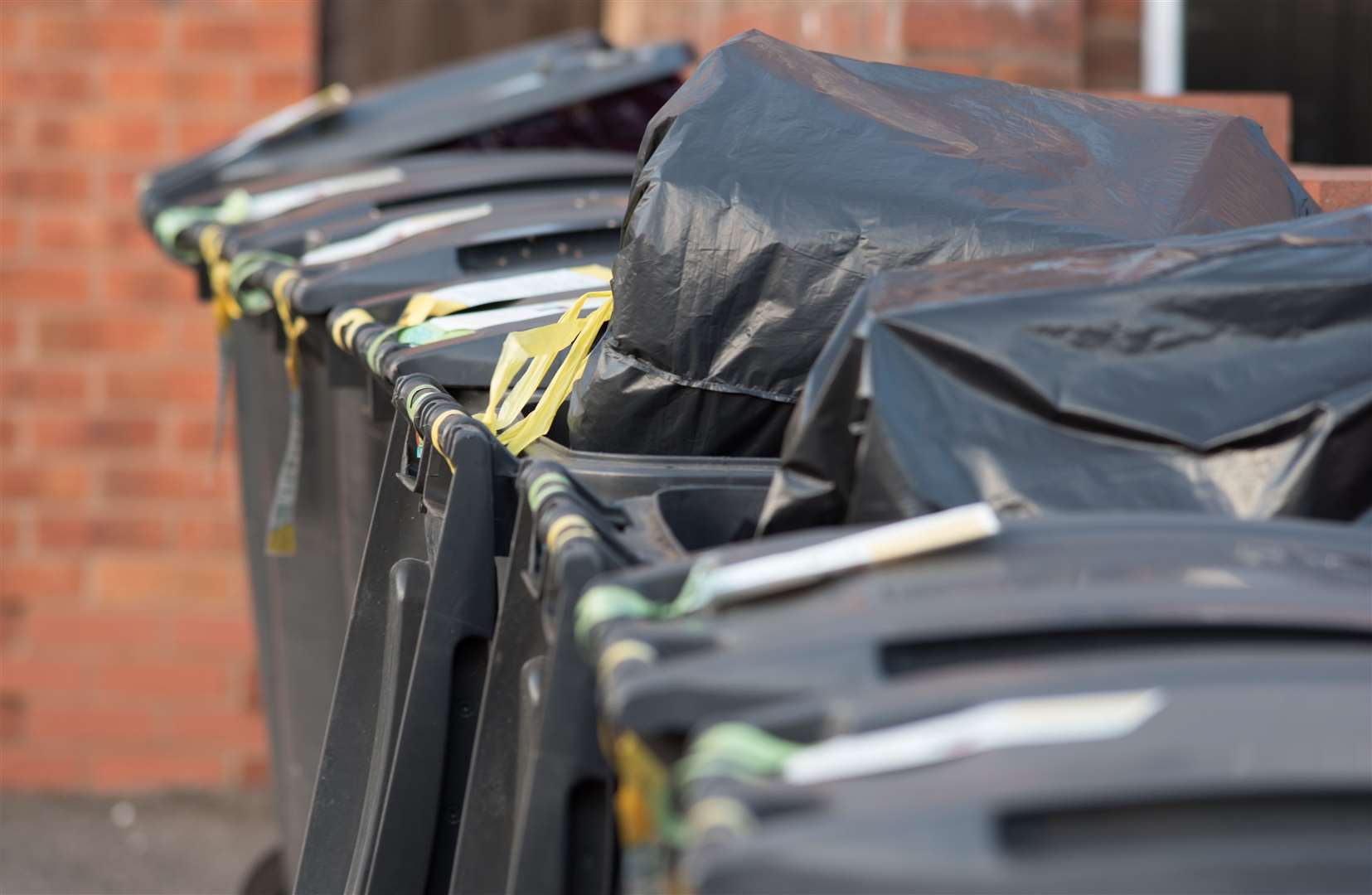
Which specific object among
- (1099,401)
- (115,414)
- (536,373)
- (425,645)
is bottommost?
(115,414)

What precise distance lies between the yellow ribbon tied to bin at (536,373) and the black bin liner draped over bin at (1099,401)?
0.49 metres

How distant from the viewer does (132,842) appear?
4.69 m

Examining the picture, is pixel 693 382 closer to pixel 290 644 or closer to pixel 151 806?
pixel 290 644

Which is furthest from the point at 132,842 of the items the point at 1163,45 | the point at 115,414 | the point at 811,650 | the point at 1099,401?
the point at 811,650

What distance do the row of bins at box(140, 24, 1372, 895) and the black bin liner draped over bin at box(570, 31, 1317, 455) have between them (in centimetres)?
2

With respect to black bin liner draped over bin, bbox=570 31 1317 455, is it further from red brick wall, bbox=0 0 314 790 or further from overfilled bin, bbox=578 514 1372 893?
red brick wall, bbox=0 0 314 790

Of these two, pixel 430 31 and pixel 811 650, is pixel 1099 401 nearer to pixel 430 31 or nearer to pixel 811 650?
pixel 811 650

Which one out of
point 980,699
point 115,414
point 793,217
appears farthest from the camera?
A: point 115,414

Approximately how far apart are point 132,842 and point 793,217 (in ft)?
12.1

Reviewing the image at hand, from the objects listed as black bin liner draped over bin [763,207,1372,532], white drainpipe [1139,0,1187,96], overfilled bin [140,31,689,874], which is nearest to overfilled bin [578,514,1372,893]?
black bin liner draped over bin [763,207,1372,532]

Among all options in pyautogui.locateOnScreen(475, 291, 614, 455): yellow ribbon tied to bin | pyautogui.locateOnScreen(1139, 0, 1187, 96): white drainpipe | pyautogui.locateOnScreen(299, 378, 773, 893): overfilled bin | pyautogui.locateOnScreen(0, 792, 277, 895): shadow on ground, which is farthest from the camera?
pyautogui.locateOnScreen(0, 792, 277, 895): shadow on ground

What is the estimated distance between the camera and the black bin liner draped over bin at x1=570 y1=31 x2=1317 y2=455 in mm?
1634

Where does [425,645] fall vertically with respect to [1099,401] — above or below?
below

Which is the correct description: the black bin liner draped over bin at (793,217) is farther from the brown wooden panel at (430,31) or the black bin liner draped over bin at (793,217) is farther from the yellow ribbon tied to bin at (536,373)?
the brown wooden panel at (430,31)
